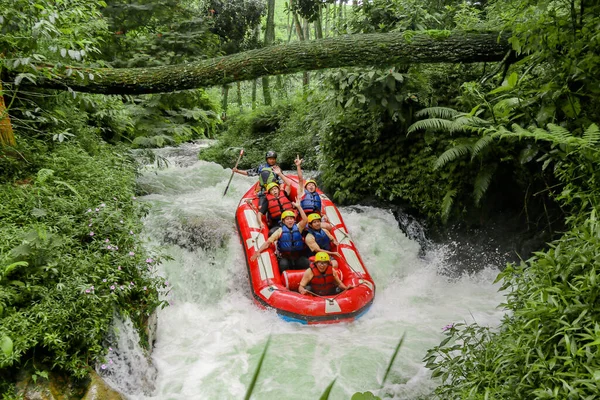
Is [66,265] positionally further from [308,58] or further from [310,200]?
[310,200]

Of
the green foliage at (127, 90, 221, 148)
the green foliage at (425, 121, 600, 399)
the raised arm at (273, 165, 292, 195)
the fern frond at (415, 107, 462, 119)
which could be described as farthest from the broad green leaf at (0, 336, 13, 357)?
the green foliage at (127, 90, 221, 148)

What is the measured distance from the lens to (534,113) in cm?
417

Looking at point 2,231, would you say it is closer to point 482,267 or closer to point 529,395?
point 529,395

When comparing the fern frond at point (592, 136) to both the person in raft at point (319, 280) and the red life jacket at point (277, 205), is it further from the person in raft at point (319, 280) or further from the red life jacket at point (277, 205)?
the red life jacket at point (277, 205)

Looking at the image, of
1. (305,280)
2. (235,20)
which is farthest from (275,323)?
(235,20)

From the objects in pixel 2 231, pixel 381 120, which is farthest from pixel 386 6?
pixel 2 231

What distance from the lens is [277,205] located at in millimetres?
6484

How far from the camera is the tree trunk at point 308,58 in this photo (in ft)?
16.1

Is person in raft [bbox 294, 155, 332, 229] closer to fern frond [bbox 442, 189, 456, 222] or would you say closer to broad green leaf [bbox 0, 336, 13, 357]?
fern frond [bbox 442, 189, 456, 222]

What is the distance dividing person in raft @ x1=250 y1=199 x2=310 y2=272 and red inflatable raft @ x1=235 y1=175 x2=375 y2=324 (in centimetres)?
15

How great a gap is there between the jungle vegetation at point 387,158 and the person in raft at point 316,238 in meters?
1.69

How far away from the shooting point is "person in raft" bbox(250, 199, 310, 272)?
5.80 m

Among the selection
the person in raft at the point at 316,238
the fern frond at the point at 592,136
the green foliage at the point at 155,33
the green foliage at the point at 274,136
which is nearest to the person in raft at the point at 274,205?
the person in raft at the point at 316,238

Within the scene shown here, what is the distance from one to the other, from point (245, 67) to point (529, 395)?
4.24 meters
